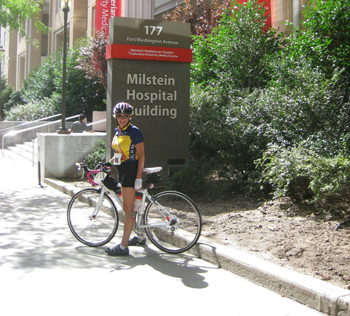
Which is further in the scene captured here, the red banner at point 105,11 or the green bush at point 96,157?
the red banner at point 105,11

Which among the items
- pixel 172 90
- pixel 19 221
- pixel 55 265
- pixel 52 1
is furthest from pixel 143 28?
pixel 52 1

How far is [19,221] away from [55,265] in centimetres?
276

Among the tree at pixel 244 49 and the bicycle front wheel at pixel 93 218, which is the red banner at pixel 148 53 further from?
the bicycle front wheel at pixel 93 218

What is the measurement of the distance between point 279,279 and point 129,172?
224 cm

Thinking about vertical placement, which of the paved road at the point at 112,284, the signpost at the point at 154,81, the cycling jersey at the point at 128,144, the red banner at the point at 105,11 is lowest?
the paved road at the point at 112,284

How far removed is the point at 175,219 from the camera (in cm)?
601

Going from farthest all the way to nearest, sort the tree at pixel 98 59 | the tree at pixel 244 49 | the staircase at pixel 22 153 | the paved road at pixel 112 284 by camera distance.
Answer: the tree at pixel 98 59, the staircase at pixel 22 153, the tree at pixel 244 49, the paved road at pixel 112 284

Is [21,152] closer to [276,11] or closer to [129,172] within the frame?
[276,11]

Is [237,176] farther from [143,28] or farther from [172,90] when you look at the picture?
[143,28]

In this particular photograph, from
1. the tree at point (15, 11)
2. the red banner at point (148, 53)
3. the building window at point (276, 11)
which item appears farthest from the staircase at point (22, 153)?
the building window at point (276, 11)

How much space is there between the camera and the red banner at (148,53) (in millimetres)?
9867

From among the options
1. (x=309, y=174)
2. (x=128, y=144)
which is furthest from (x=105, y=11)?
(x=128, y=144)

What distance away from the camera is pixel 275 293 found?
15.0 ft

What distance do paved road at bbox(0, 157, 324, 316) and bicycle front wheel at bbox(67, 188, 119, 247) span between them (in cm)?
17
